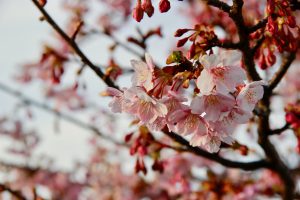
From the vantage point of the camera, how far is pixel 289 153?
6.05 meters

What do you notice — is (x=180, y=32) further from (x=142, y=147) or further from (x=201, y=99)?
(x=142, y=147)

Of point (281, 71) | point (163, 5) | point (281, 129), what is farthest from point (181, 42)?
point (281, 129)

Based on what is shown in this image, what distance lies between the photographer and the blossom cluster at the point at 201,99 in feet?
5.40

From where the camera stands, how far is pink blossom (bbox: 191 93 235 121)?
5.38ft

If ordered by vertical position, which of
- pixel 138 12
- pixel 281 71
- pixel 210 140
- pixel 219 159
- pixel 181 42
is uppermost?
pixel 138 12

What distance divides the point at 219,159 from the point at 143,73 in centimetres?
110

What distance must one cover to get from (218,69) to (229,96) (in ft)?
0.38

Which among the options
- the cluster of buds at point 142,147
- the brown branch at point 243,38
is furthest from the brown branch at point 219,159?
the brown branch at point 243,38

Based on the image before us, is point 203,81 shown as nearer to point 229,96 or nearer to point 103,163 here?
point 229,96

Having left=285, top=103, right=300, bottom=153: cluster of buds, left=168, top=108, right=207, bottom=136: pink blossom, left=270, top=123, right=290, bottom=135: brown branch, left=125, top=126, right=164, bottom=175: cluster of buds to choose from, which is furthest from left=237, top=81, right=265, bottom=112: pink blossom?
left=125, top=126, right=164, bottom=175: cluster of buds

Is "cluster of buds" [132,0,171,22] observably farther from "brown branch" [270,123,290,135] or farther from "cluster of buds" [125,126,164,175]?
"brown branch" [270,123,290,135]

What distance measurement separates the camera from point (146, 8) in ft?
6.11

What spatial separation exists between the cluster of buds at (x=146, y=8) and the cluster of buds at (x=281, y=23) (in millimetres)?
436

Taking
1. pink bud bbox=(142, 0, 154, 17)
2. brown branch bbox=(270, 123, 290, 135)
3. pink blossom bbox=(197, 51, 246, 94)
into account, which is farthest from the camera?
brown branch bbox=(270, 123, 290, 135)
